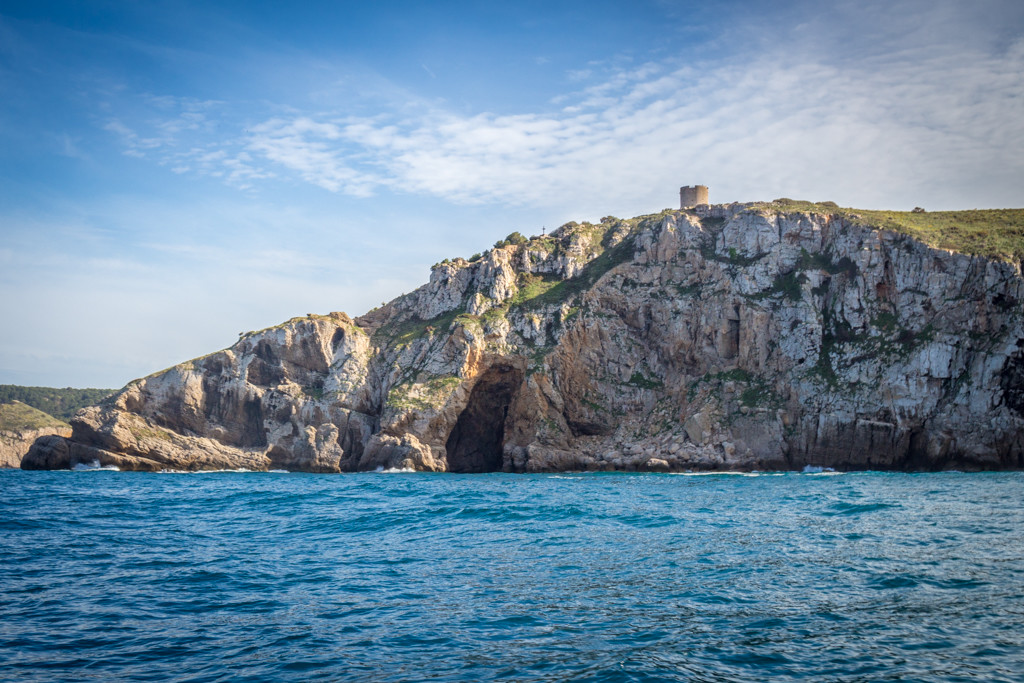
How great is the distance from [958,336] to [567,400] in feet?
108

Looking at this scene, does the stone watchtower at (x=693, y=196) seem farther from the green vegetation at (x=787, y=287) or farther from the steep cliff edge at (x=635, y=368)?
the green vegetation at (x=787, y=287)

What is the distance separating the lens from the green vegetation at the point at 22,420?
3253 inches

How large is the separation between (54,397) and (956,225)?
138170mm

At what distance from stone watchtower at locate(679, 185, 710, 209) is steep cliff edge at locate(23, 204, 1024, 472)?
4167mm

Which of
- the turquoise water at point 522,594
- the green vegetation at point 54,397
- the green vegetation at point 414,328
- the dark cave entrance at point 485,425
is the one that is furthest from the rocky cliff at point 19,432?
the turquoise water at point 522,594

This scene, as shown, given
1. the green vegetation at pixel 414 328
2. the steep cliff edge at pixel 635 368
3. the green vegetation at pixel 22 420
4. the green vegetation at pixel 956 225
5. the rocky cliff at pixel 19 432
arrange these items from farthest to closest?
the green vegetation at pixel 22 420 → the rocky cliff at pixel 19 432 → the green vegetation at pixel 414 328 → the green vegetation at pixel 956 225 → the steep cliff edge at pixel 635 368

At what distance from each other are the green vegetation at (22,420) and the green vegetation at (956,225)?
88.5 m

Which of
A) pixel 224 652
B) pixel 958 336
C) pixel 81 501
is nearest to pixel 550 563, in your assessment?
pixel 224 652

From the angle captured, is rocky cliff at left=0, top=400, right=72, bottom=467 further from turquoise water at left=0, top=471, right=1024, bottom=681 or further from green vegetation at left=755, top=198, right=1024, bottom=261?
green vegetation at left=755, top=198, right=1024, bottom=261

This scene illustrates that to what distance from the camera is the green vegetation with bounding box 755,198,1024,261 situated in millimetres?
56188

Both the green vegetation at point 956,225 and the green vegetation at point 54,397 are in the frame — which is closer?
the green vegetation at point 956,225

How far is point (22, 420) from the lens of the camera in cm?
8444

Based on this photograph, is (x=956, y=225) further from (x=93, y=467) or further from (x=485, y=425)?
(x=93, y=467)

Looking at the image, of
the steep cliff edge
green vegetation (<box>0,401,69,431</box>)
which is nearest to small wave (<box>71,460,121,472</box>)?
the steep cliff edge
